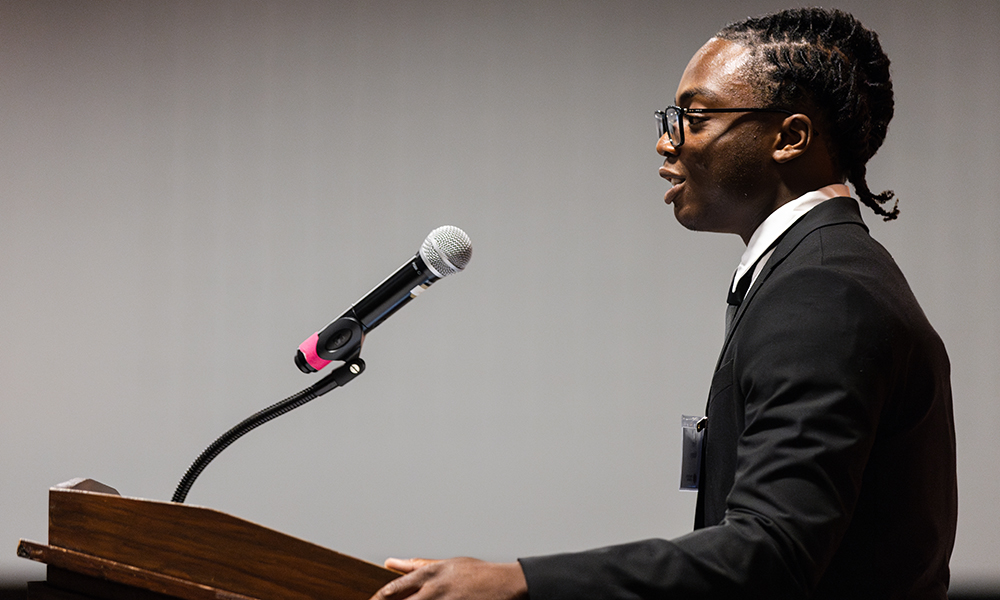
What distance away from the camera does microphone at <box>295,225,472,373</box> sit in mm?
1231

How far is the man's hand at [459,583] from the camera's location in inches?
29.8

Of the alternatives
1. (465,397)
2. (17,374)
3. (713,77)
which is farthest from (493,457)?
(713,77)

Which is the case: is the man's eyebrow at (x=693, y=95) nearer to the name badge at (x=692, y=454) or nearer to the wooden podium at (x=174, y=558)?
the name badge at (x=692, y=454)

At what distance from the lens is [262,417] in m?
1.19

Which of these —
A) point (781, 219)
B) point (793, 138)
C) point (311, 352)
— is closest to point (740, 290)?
point (781, 219)

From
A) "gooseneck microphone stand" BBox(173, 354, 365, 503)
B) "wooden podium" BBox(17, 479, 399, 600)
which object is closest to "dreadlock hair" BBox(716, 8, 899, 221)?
"gooseneck microphone stand" BBox(173, 354, 365, 503)

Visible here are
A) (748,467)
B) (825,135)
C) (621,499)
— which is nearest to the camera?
(748,467)

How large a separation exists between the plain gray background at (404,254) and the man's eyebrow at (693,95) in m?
1.88

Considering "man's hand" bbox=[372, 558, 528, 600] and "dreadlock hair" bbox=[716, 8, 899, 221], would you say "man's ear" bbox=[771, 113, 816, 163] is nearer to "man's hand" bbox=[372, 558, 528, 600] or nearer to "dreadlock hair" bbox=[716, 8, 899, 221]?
"dreadlock hair" bbox=[716, 8, 899, 221]

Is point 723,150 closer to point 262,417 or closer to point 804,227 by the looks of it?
point 804,227

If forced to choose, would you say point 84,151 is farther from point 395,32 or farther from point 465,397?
point 465,397

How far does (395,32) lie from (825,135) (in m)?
2.31

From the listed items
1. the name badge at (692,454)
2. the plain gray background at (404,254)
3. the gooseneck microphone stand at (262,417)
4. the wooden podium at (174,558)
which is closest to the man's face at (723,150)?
the name badge at (692,454)

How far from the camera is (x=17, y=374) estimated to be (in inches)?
124
